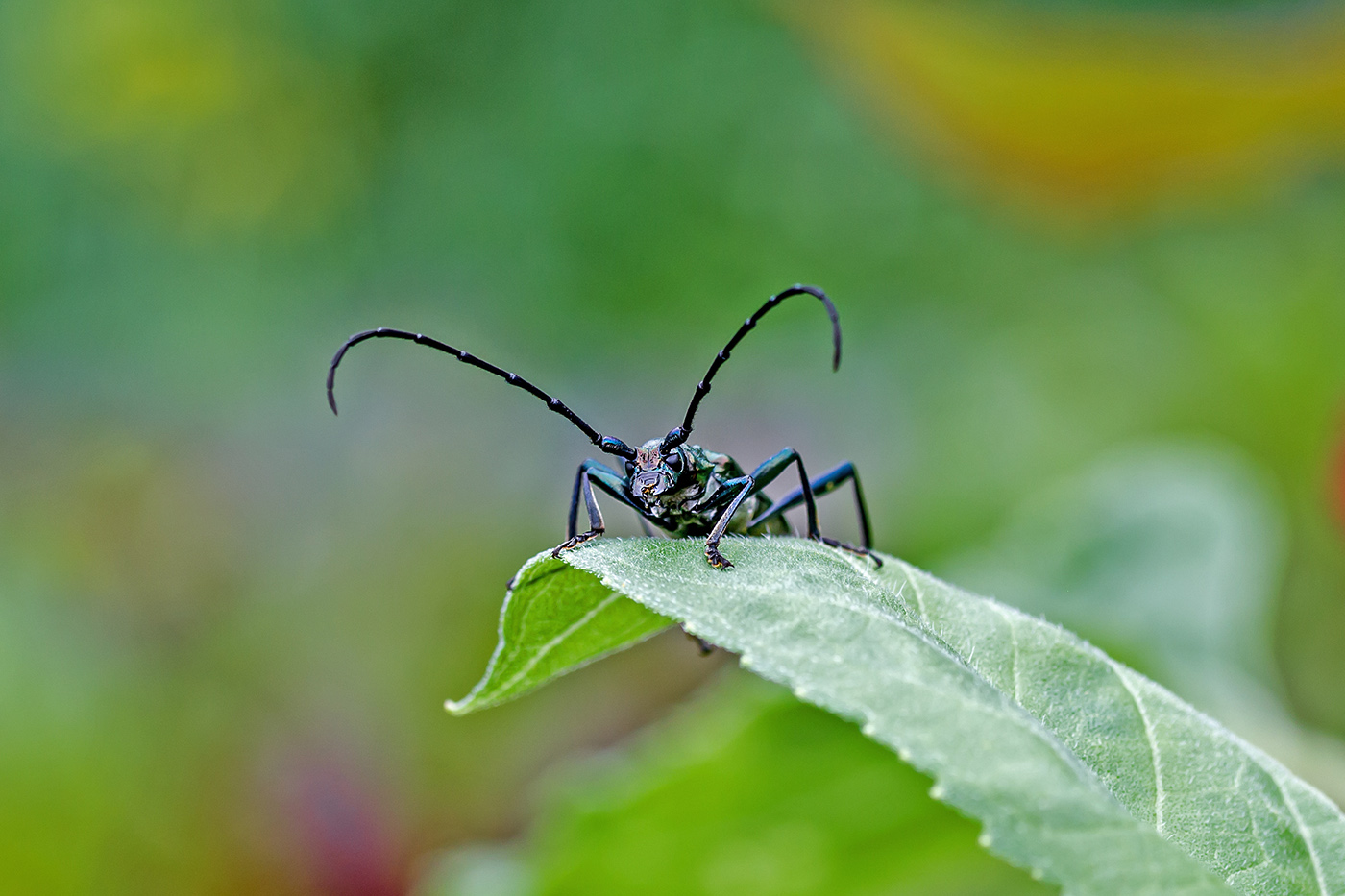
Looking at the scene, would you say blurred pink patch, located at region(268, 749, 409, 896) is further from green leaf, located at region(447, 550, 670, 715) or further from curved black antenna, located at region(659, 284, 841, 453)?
green leaf, located at region(447, 550, 670, 715)

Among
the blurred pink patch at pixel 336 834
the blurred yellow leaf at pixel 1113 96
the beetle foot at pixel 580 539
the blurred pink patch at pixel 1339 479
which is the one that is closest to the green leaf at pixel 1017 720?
the beetle foot at pixel 580 539

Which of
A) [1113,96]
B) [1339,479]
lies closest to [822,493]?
[1339,479]

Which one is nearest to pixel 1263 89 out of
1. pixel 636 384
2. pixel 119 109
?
pixel 636 384

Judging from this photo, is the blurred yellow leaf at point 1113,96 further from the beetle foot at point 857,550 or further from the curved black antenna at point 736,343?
the beetle foot at point 857,550

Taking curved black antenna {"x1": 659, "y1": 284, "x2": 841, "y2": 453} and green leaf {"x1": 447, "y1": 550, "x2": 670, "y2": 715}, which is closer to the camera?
green leaf {"x1": 447, "y1": 550, "x2": 670, "y2": 715}

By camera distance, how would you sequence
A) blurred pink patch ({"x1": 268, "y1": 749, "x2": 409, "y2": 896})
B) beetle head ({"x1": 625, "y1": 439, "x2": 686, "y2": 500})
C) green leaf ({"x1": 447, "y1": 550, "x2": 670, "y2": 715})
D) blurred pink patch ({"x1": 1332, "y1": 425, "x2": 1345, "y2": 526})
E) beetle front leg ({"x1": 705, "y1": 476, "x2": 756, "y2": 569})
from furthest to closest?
blurred pink patch ({"x1": 1332, "y1": 425, "x2": 1345, "y2": 526}) < blurred pink patch ({"x1": 268, "y1": 749, "x2": 409, "y2": 896}) < beetle head ({"x1": 625, "y1": 439, "x2": 686, "y2": 500}) < beetle front leg ({"x1": 705, "y1": 476, "x2": 756, "y2": 569}) < green leaf ({"x1": 447, "y1": 550, "x2": 670, "y2": 715})

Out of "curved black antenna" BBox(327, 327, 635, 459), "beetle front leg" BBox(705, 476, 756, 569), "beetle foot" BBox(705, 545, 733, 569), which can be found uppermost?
"curved black antenna" BBox(327, 327, 635, 459)

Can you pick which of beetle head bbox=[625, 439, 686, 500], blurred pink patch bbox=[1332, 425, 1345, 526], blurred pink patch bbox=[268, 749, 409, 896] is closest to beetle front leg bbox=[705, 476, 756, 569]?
beetle head bbox=[625, 439, 686, 500]

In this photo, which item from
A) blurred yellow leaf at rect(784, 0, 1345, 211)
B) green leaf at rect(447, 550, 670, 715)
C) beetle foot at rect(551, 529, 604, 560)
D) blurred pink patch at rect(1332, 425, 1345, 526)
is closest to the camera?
green leaf at rect(447, 550, 670, 715)
